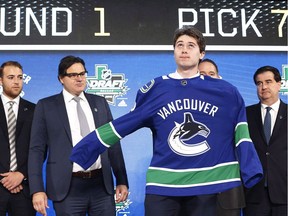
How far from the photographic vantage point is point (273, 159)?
322 centimetres

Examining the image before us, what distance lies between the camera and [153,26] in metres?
4.18

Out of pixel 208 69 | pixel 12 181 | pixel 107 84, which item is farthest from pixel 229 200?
pixel 107 84

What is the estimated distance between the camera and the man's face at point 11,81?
3.29m

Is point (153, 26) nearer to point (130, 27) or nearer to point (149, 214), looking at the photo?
point (130, 27)

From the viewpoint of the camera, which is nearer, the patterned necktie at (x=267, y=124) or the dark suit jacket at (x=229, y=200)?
the dark suit jacket at (x=229, y=200)

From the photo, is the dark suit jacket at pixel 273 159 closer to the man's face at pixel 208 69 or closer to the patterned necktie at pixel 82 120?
the man's face at pixel 208 69

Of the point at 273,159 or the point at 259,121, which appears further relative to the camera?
the point at 259,121

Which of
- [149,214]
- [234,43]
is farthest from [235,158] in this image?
[234,43]

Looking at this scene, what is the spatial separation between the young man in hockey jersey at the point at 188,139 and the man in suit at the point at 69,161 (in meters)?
0.58

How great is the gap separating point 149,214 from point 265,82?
1.81m

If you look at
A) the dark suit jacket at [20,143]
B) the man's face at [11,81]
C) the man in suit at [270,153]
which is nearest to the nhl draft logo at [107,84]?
the man's face at [11,81]

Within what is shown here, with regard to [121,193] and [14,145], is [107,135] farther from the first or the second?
[14,145]

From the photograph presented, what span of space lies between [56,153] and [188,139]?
1.10 m

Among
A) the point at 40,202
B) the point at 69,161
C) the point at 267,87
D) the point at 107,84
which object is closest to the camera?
the point at 40,202
